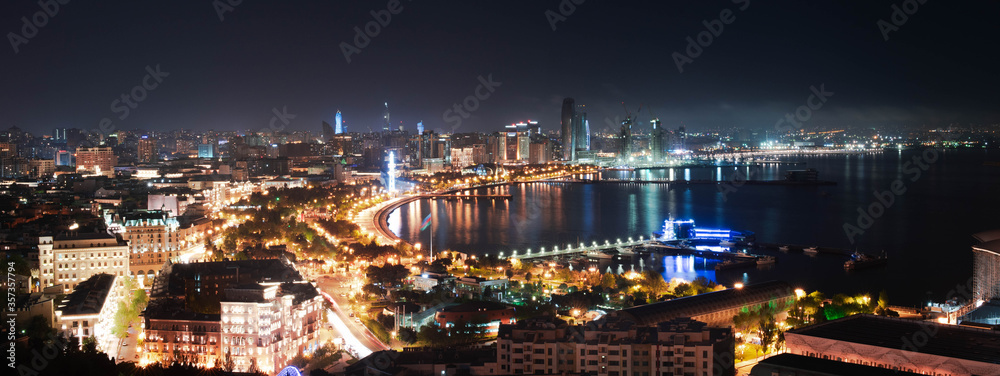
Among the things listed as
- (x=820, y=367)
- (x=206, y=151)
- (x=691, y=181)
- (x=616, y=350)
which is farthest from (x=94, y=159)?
(x=820, y=367)

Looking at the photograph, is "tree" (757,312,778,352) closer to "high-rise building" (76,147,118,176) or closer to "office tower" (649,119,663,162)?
"high-rise building" (76,147,118,176)

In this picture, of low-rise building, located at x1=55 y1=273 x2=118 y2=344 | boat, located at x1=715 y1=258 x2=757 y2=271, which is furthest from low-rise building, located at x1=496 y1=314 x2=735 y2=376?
boat, located at x1=715 y1=258 x2=757 y2=271

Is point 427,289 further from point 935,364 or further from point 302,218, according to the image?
point 302,218

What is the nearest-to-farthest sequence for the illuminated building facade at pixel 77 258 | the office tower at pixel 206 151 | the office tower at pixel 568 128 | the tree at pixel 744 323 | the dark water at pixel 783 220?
the tree at pixel 744 323
the illuminated building facade at pixel 77 258
the dark water at pixel 783 220
the office tower at pixel 206 151
the office tower at pixel 568 128

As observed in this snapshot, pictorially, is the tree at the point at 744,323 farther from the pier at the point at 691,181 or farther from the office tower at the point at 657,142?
the office tower at the point at 657,142

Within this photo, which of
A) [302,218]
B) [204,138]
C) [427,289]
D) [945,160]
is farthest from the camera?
[204,138]

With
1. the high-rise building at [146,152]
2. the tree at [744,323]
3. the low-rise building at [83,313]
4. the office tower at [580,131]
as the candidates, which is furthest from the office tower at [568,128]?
the low-rise building at [83,313]

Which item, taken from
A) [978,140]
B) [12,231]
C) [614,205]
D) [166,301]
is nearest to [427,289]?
[166,301]

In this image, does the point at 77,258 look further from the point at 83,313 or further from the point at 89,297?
the point at 83,313
